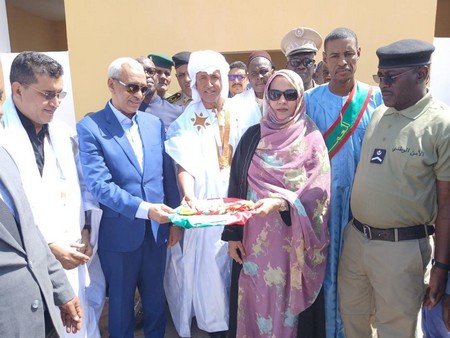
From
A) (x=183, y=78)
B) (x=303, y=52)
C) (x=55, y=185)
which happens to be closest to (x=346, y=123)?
(x=303, y=52)

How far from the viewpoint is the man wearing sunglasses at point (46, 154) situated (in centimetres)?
242

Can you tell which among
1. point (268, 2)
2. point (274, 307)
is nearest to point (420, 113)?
point (274, 307)

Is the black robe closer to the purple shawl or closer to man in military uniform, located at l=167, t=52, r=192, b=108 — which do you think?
the purple shawl

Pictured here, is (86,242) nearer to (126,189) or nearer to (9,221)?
(126,189)

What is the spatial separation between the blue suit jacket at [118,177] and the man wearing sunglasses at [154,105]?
3.87 feet

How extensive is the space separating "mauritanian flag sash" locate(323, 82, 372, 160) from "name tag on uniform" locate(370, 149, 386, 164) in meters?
0.46

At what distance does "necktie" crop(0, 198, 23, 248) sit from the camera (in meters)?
1.69

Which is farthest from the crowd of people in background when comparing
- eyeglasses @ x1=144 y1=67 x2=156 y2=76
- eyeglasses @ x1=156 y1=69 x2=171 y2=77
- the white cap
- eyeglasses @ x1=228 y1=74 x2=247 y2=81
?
eyeglasses @ x1=228 y1=74 x2=247 y2=81

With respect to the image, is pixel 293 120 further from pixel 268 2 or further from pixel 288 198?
pixel 268 2

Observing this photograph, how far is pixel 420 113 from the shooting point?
2.32 meters

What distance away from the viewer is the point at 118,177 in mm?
2895

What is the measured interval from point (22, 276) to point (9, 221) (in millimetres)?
241

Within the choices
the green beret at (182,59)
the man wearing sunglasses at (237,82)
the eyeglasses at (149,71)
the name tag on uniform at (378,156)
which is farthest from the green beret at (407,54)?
the man wearing sunglasses at (237,82)

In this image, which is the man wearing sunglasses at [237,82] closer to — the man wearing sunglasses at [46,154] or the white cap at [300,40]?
the white cap at [300,40]
